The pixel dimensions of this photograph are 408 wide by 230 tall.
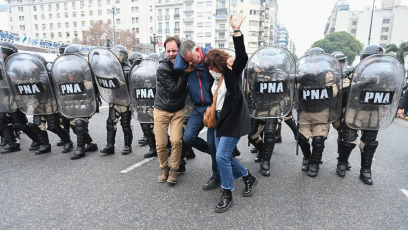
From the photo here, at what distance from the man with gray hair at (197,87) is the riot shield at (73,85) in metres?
1.89

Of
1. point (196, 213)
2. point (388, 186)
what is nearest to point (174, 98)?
point (196, 213)

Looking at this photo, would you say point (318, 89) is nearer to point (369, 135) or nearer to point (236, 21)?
point (369, 135)

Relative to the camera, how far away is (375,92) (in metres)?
3.07

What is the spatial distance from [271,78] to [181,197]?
1.88 m

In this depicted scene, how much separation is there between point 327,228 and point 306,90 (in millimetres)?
1701

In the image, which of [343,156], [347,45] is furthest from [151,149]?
[347,45]

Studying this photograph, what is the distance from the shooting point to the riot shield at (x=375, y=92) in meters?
3.05

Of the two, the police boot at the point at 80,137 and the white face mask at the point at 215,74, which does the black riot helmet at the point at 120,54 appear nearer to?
the police boot at the point at 80,137

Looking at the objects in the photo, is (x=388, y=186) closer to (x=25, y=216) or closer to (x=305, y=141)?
(x=305, y=141)

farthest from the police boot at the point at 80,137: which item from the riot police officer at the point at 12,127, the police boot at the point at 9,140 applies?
the police boot at the point at 9,140

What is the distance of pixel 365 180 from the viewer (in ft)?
10.8

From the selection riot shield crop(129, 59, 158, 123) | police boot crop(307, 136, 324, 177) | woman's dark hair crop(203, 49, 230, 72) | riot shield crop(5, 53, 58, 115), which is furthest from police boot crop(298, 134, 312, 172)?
riot shield crop(5, 53, 58, 115)

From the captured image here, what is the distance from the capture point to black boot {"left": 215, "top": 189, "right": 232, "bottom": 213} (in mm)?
2602

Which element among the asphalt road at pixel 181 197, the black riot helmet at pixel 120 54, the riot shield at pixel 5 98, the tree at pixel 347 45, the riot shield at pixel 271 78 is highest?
the tree at pixel 347 45
